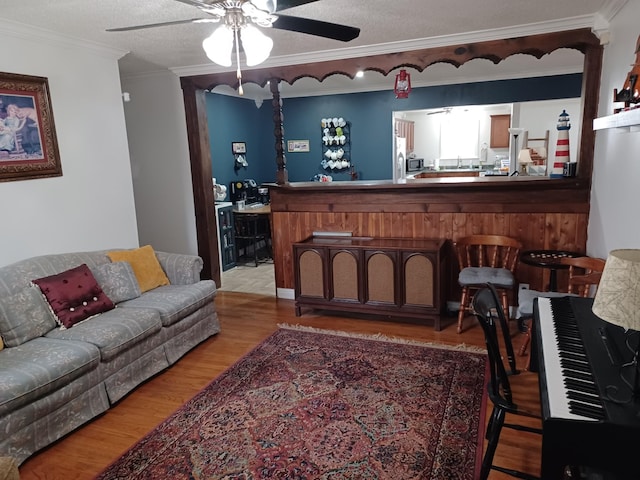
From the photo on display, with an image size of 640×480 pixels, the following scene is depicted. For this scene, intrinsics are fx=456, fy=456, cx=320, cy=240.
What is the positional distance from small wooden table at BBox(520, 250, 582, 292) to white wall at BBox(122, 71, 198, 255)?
134 inches

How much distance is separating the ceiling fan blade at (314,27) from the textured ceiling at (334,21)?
40cm

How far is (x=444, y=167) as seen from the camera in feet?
30.8

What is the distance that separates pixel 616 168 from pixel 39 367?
353cm

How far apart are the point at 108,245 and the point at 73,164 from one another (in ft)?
2.46

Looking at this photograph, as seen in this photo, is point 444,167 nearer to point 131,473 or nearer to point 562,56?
point 562,56

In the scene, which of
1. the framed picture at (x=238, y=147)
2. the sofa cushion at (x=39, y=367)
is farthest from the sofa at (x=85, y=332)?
the framed picture at (x=238, y=147)

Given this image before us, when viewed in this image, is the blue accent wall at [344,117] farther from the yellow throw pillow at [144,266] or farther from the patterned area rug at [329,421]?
the patterned area rug at [329,421]

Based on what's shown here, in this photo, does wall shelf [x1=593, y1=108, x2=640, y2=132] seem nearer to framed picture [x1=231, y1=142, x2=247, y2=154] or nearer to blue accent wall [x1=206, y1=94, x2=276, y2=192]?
blue accent wall [x1=206, y1=94, x2=276, y2=192]

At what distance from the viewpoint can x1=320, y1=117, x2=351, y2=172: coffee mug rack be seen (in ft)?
24.3

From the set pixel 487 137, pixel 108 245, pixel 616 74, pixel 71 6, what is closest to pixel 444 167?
pixel 487 137

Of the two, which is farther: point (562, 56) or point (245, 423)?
point (562, 56)

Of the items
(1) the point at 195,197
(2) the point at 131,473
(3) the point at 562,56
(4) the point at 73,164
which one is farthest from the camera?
(3) the point at 562,56

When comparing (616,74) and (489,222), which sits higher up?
(616,74)

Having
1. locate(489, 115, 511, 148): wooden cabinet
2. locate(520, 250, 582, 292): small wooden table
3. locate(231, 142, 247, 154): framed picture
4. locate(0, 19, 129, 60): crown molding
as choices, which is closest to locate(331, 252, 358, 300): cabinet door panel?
locate(520, 250, 582, 292): small wooden table
